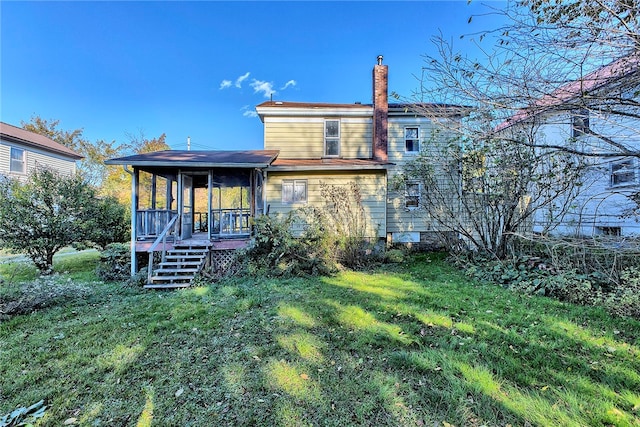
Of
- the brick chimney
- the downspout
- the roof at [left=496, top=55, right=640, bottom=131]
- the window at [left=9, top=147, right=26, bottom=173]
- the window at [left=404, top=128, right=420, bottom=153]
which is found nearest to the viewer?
the roof at [left=496, top=55, right=640, bottom=131]

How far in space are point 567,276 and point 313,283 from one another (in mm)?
5161

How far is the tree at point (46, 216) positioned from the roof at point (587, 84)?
11285 millimetres

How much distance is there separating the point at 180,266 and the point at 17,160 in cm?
1551

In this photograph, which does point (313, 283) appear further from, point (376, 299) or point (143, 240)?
point (143, 240)

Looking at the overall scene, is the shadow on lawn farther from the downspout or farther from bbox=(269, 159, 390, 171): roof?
bbox=(269, 159, 390, 171): roof

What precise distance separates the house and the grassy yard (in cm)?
390

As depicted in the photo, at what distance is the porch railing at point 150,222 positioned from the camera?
28.0 feet

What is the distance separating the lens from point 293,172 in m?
10.7

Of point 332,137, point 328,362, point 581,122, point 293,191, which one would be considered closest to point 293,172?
point 293,191

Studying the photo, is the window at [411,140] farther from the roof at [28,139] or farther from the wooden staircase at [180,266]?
the roof at [28,139]

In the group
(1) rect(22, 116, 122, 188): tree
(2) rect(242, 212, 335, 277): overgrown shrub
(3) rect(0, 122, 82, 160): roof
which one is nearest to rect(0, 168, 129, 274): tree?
(2) rect(242, 212, 335, 277): overgrown shrub

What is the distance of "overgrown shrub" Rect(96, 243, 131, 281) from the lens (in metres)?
7.74

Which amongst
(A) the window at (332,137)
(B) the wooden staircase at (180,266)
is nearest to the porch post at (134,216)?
(B) the wooden staircase at (180,266)

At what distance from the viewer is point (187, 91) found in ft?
65.7
